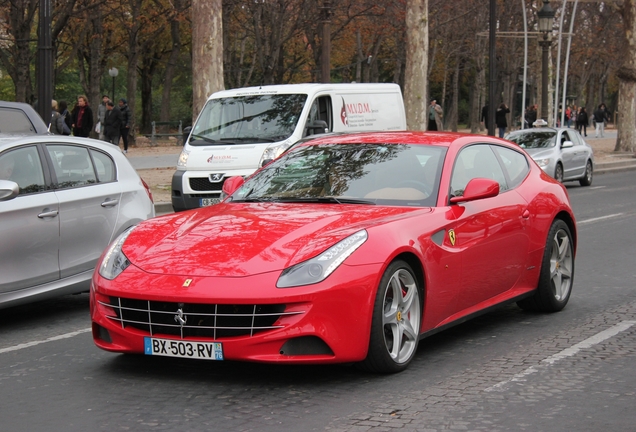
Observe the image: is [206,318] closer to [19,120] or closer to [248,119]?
[19,120]

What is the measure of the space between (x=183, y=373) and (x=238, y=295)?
0.87 m

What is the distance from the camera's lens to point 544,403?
5672 millimetres

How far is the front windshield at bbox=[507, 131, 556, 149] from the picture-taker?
2656cm

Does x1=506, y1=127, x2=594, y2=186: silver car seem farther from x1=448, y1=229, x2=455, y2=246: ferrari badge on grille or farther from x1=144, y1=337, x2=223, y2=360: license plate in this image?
x1=144, y1=337, x2=223, y2=360: license plate

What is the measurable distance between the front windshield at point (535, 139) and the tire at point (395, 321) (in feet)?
68.0

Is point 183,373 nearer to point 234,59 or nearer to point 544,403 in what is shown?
point 544,403

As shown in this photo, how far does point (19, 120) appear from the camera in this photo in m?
11.1

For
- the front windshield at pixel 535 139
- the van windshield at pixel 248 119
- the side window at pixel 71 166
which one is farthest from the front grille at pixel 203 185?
the front windshield at pixel 535 139

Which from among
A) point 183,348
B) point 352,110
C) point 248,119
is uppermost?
point 352,110

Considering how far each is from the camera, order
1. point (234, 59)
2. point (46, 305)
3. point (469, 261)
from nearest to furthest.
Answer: point (469, 261), point (46, 305), point (234, 59)

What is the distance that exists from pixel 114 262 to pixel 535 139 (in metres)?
21.8

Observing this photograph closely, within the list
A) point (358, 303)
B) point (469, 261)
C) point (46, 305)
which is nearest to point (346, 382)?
point (358, 303)

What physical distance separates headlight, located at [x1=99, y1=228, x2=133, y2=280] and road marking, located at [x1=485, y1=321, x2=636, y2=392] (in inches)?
88.7

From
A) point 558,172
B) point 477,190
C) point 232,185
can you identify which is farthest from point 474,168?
point 558,172
